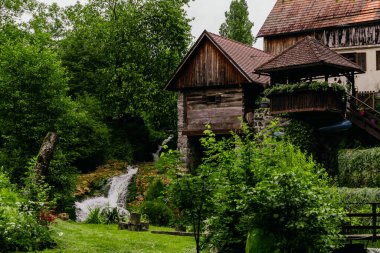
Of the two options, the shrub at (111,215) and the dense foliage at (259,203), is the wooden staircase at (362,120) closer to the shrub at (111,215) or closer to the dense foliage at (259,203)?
the shrub at (111,215)

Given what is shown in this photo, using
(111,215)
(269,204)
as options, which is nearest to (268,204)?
(269,204)

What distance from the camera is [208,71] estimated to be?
1212 inches

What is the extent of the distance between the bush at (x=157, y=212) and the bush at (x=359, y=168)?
8016 millimetres

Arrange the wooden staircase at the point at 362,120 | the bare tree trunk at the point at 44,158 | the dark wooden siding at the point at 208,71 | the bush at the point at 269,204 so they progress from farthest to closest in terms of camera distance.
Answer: the dark wooden siding at the point at 208,71
the wooden staircase at the point at 362,120
the bare tree trunk at the point at 44,158
the bush at the point at 269,204

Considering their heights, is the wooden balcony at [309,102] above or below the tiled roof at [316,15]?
below

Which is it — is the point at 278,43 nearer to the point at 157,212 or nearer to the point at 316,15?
the point at 316,15

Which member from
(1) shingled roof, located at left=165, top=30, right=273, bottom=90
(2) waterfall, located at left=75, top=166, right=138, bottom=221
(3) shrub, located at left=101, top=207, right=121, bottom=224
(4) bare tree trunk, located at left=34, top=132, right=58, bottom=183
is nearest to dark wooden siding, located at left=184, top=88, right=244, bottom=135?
(1) shingled roof, located at left=165, top=30, right=273, bottom=90

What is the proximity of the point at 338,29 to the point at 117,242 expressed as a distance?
23447mm

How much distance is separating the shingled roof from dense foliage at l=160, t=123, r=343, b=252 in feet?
53.7

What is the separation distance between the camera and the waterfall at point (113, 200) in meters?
26.4

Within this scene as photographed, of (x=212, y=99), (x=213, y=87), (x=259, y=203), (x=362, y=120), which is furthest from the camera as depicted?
(x=212, y=99)

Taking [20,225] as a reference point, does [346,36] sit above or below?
above

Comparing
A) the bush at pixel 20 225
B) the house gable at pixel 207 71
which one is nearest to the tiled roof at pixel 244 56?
the house gable at pixel 207 71

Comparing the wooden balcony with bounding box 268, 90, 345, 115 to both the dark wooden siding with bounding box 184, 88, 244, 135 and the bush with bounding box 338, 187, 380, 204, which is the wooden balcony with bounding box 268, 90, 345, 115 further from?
the dark wooden siding with bounding box 184, 88, 244, 135
